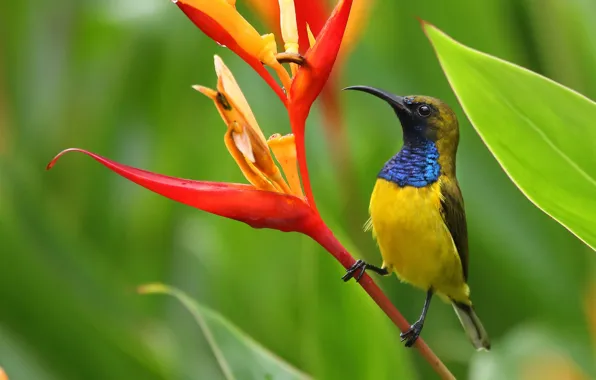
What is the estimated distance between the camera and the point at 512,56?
109cm

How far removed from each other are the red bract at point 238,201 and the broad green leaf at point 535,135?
0.10m

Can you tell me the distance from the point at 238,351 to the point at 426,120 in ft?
0.76

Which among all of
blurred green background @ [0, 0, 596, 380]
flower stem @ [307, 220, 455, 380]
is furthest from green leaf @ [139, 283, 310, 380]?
flower stem @ [307, 220, 455, 380]

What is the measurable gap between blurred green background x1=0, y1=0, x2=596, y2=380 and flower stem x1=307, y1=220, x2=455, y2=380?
0.26 meters

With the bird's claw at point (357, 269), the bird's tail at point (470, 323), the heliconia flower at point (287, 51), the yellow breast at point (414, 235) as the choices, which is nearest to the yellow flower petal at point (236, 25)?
the heliconia flower at point (287, 51)

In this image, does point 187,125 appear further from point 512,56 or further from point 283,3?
point 283,3

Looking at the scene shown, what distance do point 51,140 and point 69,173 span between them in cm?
10

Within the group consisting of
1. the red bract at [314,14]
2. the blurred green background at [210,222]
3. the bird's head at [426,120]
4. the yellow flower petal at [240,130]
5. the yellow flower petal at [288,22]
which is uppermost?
the yellow flower petal at [288,22]

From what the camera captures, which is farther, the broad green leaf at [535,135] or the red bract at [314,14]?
the red bract at [314,14]

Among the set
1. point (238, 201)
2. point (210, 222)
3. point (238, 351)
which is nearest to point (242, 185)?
point (238, 201)

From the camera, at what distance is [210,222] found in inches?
45.0

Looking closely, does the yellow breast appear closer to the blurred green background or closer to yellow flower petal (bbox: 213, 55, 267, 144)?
the blurred green background

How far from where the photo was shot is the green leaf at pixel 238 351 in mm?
673

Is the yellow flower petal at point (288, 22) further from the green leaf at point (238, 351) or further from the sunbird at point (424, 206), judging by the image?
the green leaf at point (238, 351)
